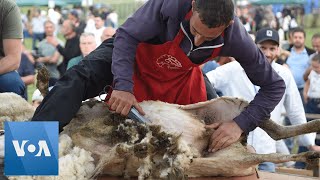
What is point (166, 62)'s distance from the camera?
405cm

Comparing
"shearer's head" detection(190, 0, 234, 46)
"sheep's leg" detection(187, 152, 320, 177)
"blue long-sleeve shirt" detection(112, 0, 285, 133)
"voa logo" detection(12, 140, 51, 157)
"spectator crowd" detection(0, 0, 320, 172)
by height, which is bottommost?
"spectator crowd" detection(0, 0, 320, 172)

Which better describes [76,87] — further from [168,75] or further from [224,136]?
[224,136]

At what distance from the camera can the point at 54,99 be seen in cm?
396

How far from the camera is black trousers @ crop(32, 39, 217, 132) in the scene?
155 inches

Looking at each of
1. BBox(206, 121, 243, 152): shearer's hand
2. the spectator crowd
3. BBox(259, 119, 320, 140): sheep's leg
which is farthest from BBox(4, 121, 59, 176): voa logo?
the spectator crowd

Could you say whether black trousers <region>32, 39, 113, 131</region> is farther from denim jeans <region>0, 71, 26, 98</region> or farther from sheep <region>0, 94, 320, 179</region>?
denim jeans <region>0, 71, 26, 98</region>

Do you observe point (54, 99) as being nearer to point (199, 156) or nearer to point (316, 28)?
point (199, 156)

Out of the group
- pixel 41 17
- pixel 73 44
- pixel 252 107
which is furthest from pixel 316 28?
pixel 252 107

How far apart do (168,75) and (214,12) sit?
729 mm

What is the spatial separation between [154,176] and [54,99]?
2.65ft

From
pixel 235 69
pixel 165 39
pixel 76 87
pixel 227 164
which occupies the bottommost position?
pixel 235 69

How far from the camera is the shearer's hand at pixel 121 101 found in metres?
3.85

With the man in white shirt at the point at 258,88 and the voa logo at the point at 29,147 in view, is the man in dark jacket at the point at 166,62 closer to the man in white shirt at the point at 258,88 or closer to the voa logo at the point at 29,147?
the voa logo at the point at 29,147

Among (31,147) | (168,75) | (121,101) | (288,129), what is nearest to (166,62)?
(168,75)
